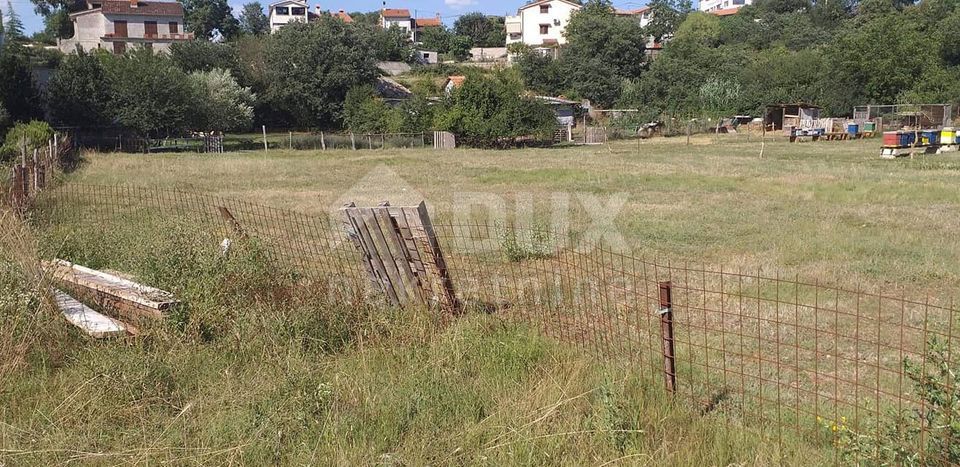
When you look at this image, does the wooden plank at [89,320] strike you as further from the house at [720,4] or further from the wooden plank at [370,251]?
the house at [720,4]

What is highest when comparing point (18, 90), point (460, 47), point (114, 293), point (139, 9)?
point (139, 9)

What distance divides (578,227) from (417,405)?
26.8ft

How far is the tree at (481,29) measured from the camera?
95.4 metres

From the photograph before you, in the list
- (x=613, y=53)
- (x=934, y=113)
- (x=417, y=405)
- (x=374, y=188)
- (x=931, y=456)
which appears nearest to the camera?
(x=931, y=456)

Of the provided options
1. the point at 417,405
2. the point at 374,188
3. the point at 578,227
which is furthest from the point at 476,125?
the point at 417,405

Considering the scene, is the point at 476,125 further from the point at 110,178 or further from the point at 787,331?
the point at 787,331

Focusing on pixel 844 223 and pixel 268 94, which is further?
pixel 268 94

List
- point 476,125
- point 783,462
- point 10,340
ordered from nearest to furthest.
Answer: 1. point 783,462
2. point 10,340
3. point 476,125

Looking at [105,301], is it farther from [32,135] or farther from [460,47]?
[460,47]

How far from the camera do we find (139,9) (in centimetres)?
6494

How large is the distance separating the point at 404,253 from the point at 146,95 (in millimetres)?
→ 32568

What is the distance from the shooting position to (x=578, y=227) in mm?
12000

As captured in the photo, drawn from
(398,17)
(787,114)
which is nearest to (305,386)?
(787,114)

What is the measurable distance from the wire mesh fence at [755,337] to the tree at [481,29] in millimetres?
87926
